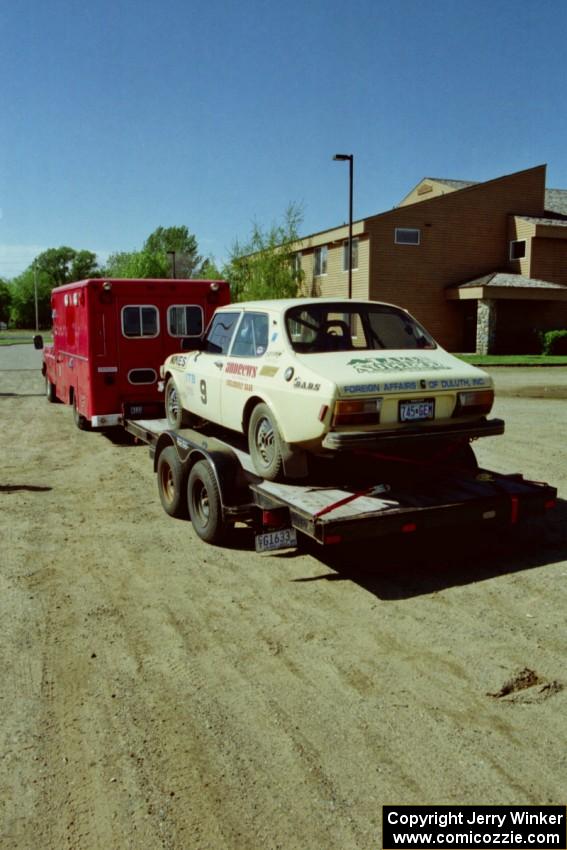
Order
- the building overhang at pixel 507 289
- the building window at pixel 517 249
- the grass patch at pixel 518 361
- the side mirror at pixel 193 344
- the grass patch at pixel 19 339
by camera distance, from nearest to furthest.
→ the side mirror at pixel 193 344
the grass patch at pixel 518 361
the building overhang at pixel 507 289
the building window at pixel 517 249
the grass patch at pixel 19 339

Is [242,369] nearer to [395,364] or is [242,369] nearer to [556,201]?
[395,364]

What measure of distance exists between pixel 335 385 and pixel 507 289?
29.0 meters

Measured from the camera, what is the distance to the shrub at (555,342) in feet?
107

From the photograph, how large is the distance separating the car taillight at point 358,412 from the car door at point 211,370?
2219mm

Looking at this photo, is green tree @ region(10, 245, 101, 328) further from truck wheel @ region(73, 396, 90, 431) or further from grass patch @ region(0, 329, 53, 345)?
truck wheel @ region(73, 396, 90, 431)

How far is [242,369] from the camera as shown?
7.06m

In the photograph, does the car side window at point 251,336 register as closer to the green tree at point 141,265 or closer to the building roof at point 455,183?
the building roof at point 455,183

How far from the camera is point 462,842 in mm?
3057

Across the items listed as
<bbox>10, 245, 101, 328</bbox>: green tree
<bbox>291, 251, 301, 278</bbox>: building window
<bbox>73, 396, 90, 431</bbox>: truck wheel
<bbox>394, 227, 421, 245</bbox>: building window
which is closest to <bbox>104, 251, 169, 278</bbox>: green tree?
<bbox>10, 245, 101, 328</bbox>: green tree

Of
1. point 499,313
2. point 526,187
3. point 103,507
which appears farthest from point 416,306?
point 103,507

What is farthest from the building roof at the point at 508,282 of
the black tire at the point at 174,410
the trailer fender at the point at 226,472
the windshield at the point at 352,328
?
the trailer fender at the point at 226,472

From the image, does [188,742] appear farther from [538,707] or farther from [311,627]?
[538,707]

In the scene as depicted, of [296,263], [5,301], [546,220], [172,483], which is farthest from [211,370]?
[5,301]

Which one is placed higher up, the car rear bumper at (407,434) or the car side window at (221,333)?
the car side window at (221,333)
